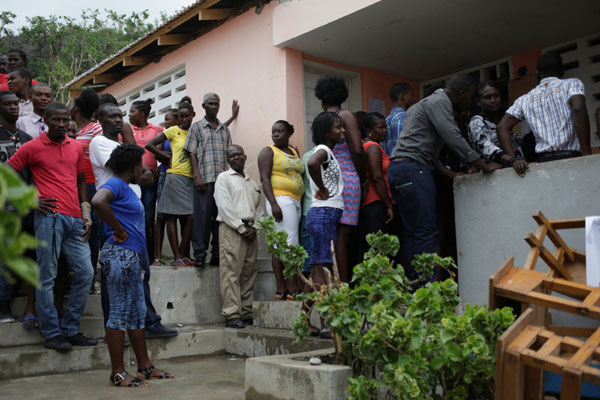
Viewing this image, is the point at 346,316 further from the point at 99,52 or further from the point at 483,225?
the point at 99,52

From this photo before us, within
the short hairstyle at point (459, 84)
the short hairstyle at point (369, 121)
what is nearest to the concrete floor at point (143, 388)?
the short hairstyle at point (369, 121)

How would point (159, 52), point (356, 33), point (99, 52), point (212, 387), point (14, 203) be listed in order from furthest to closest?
point (99, 52)
point (159, 52)
point (356, 33)
point (212, 387)
point (14, 203)

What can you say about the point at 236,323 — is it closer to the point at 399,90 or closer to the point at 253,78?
the point at 399,90

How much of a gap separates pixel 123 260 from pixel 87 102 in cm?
227

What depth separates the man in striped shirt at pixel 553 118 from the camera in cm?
452

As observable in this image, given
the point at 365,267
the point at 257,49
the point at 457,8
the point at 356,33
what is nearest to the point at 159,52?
the point at 257,49

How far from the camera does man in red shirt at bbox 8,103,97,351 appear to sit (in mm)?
4770

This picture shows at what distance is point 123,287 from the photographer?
14.4 feet

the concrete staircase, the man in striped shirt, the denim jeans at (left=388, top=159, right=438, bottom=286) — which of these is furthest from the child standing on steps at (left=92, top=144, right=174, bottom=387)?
the man in striped shirt

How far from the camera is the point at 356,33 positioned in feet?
23.9

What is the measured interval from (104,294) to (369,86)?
5.03 meters

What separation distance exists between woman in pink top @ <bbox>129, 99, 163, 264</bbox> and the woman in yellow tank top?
1666mm

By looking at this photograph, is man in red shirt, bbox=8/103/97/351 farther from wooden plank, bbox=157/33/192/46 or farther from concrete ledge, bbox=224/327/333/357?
wooden plank, bbox=157/33/192/46

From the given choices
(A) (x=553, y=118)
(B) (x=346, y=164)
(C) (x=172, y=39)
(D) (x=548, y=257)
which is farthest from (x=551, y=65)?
(C) (x=172, y=39)
